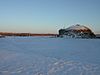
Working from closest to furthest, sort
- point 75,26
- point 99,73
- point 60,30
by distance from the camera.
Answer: point 99,73 < point 60,30 < point 75,26

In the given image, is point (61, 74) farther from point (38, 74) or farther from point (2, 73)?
point (2, 73)

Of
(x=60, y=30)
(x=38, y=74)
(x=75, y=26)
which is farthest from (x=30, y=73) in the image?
(x=75, y=26)

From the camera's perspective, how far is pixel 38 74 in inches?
237

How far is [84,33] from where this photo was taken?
392ft

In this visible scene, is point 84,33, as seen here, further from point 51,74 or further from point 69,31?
point 51,74

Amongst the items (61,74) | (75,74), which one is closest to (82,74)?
(75,74)

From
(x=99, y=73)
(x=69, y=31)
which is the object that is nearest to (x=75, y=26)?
(x=69, y=31)

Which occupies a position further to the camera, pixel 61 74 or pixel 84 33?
pixel 84 33

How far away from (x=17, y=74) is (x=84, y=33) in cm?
11573

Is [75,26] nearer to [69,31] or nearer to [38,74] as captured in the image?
[69,31]

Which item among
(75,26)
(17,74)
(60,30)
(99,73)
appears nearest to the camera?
(17,74)

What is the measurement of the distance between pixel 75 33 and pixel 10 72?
11498 cm

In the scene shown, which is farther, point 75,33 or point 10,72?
point 75,33

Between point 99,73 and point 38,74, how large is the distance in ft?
6.44
